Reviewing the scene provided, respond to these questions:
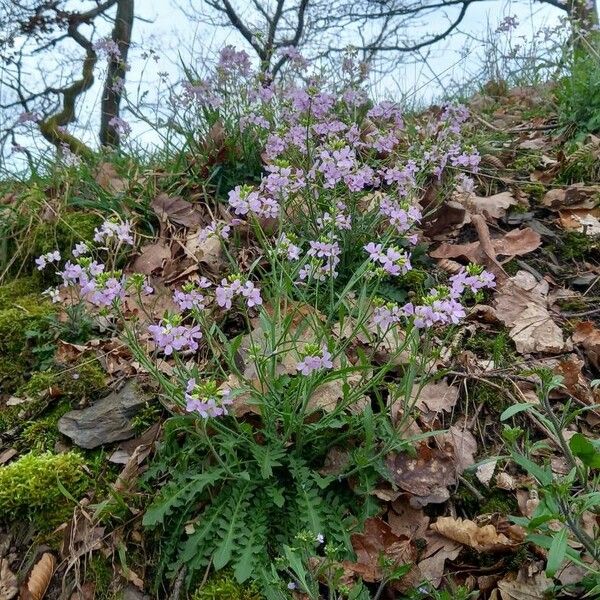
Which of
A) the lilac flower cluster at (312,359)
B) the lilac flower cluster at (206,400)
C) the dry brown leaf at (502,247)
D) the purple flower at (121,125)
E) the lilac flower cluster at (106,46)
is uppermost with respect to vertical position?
the lilac flower cluster at (106,46)

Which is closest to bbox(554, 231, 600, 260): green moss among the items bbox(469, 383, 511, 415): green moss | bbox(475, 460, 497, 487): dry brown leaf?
bbox(469, 383, 511, 415): green moss

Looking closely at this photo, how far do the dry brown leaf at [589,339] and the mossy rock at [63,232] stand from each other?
2394 mm

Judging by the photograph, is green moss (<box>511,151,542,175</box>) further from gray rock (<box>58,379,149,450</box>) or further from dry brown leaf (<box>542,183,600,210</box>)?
gray rock (<box>58,379,149,450</box>)

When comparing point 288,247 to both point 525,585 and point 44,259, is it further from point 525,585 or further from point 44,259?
point 525,585

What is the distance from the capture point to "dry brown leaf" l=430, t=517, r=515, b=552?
175cm

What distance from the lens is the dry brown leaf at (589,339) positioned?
239 cm

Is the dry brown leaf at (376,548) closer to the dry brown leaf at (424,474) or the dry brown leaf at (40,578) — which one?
the dry brown leaf at (424,474)

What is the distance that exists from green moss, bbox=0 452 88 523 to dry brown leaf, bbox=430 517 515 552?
47.2 inches

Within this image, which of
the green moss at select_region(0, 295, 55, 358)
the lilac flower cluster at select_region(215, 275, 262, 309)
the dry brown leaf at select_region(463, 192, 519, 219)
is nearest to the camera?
the lilac flower cluster at select_region(215, 275, 262, 309)

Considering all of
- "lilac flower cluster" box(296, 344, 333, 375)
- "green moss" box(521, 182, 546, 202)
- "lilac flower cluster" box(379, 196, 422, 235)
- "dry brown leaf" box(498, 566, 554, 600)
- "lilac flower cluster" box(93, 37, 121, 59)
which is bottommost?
"dry brown leaf" box(498, 566, 554, 600)

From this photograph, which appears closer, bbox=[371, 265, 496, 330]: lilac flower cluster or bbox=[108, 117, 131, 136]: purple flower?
bbox=[371, 265, 496, 330]: lilac flower cluster

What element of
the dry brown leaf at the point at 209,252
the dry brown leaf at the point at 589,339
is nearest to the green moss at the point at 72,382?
the dry brown leaf at the point at 209,252

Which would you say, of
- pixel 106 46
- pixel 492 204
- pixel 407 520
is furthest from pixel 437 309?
pixel 106 46

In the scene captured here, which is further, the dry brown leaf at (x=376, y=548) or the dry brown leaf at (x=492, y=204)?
the dry brown leaf at (x=492, y=204)
